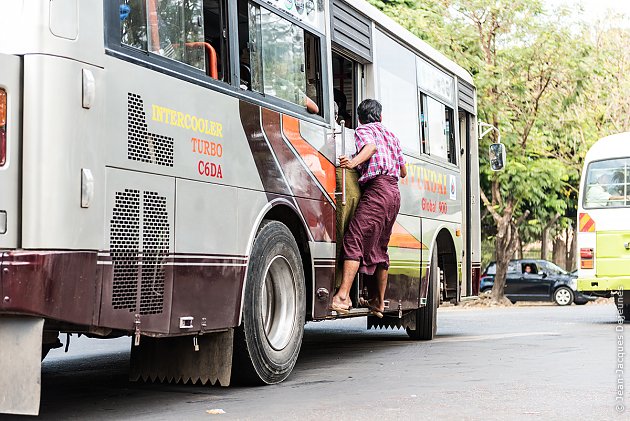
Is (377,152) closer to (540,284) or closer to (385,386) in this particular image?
(385,386)

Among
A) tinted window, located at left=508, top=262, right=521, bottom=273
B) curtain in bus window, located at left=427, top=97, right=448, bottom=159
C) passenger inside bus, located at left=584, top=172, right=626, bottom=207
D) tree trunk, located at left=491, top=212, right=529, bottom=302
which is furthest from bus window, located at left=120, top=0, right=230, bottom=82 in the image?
tinted window, located at left=508, top=262, right=521, bottom=273

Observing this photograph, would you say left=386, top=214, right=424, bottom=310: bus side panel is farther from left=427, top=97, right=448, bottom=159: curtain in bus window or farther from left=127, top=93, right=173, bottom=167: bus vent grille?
left=127, top=93, right=173, bottom=167: bus vent grille

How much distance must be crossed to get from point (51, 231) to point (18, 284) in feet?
1.05

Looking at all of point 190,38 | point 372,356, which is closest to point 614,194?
point 372,356

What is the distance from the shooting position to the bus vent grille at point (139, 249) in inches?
232

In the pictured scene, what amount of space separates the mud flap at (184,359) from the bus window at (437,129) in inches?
206

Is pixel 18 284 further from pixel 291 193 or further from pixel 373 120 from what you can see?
pixel 373 120

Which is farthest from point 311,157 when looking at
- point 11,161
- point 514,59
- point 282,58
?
point 514,59

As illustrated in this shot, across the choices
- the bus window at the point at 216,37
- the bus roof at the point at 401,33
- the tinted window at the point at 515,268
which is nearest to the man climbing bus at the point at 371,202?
the bus roof at the point at 401,33

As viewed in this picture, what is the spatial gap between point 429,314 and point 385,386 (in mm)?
4858

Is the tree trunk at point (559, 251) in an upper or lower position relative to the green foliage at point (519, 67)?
lower

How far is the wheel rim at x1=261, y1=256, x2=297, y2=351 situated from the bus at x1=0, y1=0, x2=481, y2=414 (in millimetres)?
11

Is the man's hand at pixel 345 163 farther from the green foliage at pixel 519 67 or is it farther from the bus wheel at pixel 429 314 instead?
the green foliage at pixel 519 67

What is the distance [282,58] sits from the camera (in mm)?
8266
